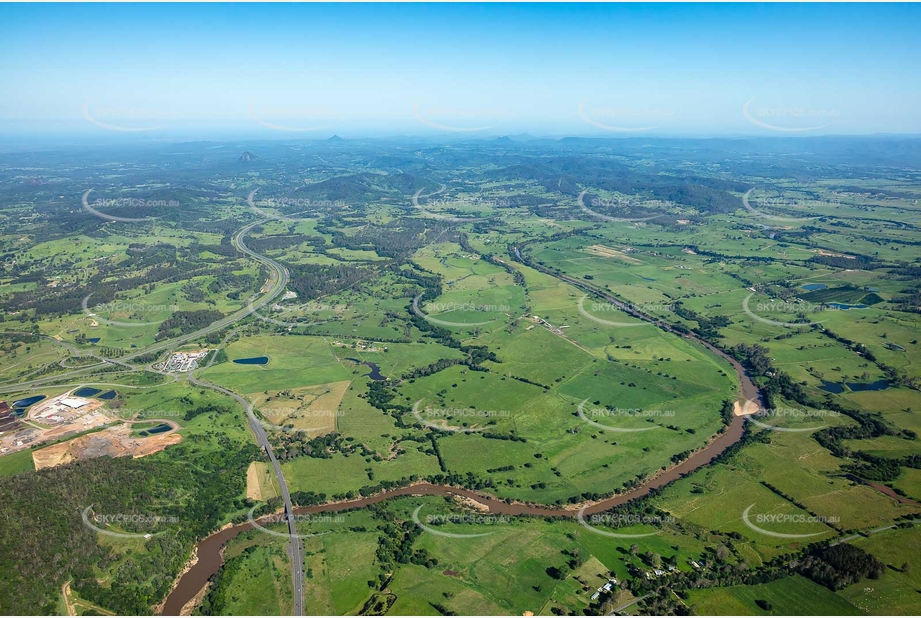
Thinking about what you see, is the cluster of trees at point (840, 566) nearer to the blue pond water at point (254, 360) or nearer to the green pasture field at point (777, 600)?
the green pasture field at point (777, 600)

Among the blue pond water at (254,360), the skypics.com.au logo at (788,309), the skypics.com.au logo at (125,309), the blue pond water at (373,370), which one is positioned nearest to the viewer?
the blue pond water at (373,370)

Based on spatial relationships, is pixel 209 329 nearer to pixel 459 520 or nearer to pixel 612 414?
pixel 459 520

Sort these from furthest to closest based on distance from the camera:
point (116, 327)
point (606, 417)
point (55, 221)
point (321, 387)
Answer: point (55, 221)
point (116, 327)
point (321, 387)
point (606, 417)

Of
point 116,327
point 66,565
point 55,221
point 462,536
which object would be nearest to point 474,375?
point 462,536

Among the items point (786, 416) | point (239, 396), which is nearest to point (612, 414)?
point (786, 416)

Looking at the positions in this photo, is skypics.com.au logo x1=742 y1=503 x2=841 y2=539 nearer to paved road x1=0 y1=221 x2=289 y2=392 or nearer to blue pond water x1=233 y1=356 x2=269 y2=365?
blue pond water x1=233 y1=356 x2=269 y2=365

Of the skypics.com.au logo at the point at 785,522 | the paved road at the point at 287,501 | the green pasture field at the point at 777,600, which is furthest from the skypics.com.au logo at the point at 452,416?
the green pasture field at the point at 777,600

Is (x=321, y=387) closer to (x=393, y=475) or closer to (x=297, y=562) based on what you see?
(x=393, y=475)

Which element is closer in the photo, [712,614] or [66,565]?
[712,614]
